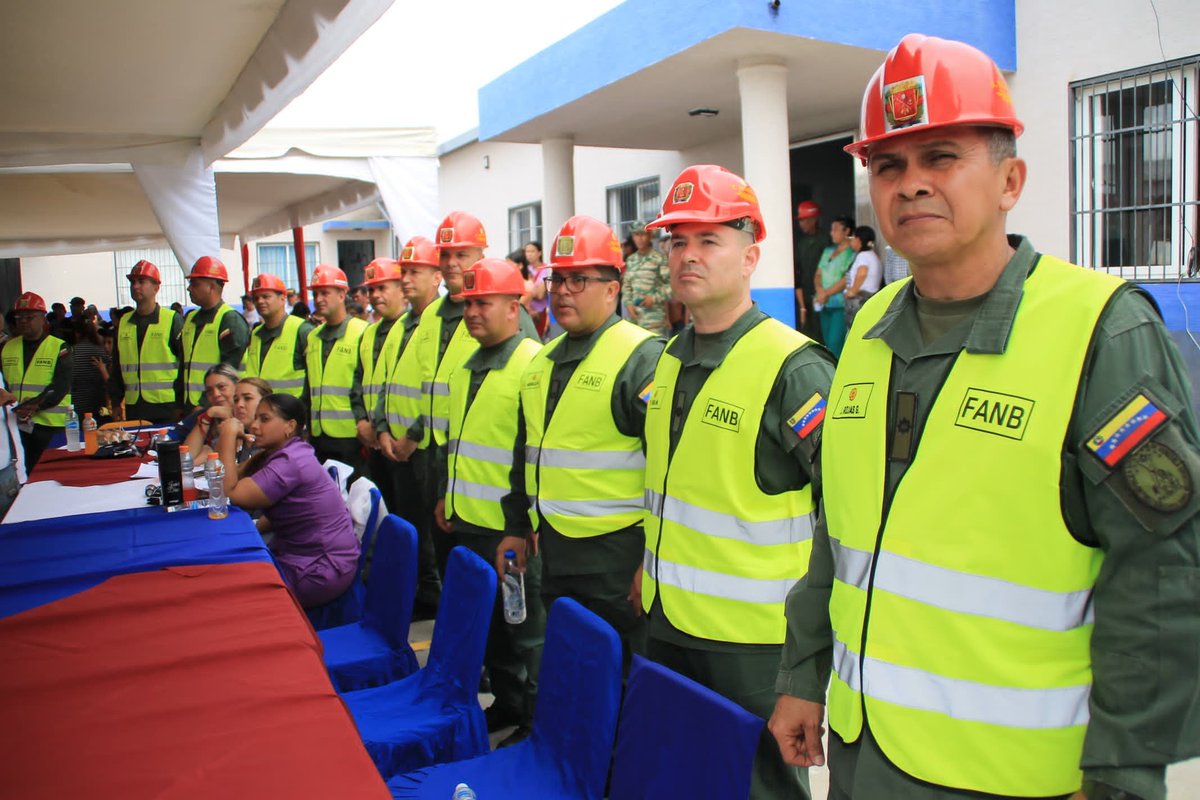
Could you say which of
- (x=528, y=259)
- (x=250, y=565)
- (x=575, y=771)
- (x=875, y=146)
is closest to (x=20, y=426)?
(x=528, y=259)

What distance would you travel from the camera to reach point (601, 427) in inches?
132

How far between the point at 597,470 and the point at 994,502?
79.2 inches

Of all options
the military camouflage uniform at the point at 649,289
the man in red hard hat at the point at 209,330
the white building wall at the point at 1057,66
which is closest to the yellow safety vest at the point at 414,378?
the man in red hard hat at the point at 209,330

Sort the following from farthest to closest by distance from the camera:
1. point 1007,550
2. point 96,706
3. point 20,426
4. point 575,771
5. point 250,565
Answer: point 20,426
point 250,565
point 575,771
point 96,706
point 1007,550

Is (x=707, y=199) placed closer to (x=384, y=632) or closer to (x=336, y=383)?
(x=384, y=632)

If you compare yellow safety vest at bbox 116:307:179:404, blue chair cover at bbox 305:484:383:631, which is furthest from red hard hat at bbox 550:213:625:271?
yellow safety vest at bbox 116:307:179:404

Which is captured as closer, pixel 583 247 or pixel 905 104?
pixel 905 104

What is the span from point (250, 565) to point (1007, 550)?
263 centimetres

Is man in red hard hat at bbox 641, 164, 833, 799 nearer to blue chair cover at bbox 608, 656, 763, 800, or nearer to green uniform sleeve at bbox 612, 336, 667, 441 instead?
blue chair cover at bbox 608, 656, 763, 800

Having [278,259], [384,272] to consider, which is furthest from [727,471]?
[278,259]

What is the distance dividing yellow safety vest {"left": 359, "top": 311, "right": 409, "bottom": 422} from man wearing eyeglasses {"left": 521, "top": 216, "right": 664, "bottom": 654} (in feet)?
9.62

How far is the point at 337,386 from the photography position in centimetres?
690

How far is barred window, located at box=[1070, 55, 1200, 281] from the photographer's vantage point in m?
7.04

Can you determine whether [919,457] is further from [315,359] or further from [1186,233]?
[1186,233]
